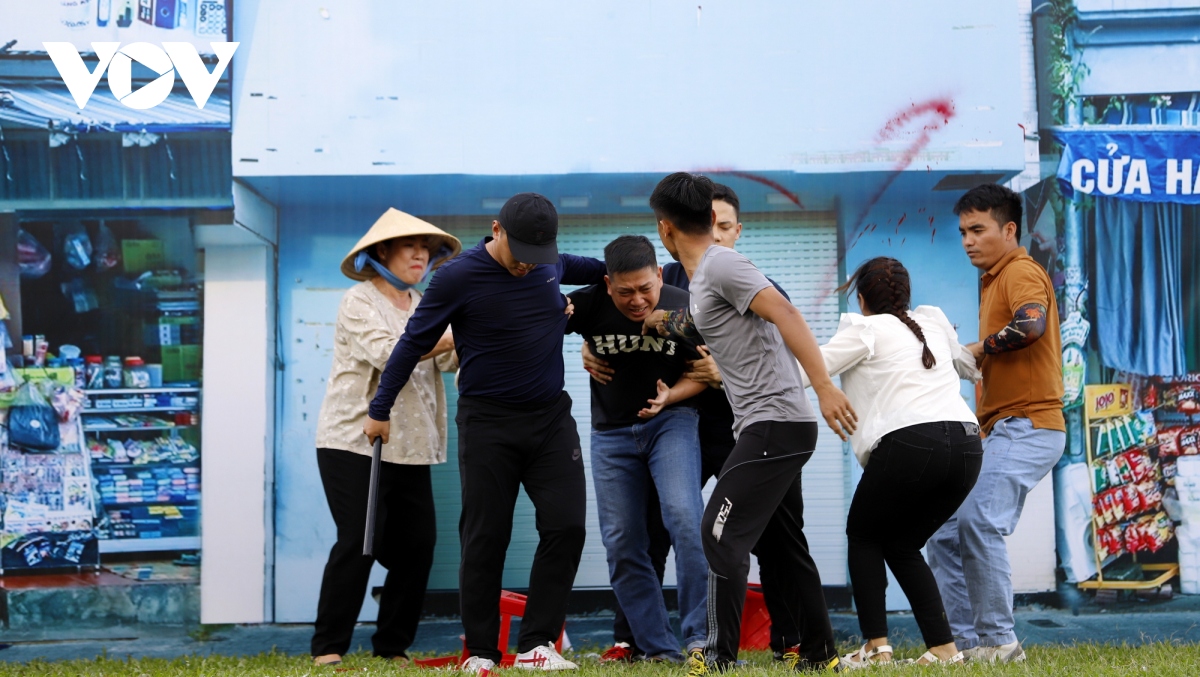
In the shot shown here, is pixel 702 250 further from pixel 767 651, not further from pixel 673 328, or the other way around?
pixel 767 651

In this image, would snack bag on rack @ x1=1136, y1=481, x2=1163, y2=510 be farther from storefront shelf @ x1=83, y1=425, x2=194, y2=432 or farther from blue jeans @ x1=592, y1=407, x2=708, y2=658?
storefront shelf @ x1=83, y1=425, x2=194, y2=432

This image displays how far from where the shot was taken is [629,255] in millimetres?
4047

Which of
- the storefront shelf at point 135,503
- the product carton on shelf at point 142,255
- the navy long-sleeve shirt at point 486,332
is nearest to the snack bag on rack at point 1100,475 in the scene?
the navy long-sleeve shirt at point 486,332

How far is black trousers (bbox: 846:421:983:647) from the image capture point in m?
3.56

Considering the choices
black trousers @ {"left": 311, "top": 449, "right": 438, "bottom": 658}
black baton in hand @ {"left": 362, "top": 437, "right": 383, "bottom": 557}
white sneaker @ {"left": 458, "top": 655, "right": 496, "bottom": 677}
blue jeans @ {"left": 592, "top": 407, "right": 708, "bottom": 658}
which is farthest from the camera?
black trousers @ {"left": 311, "top": 449, "right": 438, "bottom": 658}

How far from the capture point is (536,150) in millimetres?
5176

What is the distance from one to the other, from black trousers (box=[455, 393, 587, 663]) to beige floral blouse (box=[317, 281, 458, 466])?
58 cm

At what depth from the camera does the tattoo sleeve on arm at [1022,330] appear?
3.94m

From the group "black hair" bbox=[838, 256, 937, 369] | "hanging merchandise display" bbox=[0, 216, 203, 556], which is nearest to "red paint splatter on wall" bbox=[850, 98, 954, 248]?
"black hair" bbox=[838, 256, 937, 369]

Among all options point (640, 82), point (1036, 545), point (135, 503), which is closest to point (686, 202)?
point (640, 82)

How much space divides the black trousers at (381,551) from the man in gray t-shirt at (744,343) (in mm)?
1690

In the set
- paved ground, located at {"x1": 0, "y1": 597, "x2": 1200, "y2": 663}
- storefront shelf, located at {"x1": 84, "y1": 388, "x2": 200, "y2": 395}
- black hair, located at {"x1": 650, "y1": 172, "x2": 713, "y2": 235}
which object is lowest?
paved ground, located at {"x1": 0, "y1": 597, "x2": 1200, "y2": 663}

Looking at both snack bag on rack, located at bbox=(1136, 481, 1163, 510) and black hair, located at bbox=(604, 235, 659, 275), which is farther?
snack bag on rack, located at bbox=(1136, 481, 1163, 510)

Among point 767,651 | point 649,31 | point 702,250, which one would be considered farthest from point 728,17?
point 767,651
